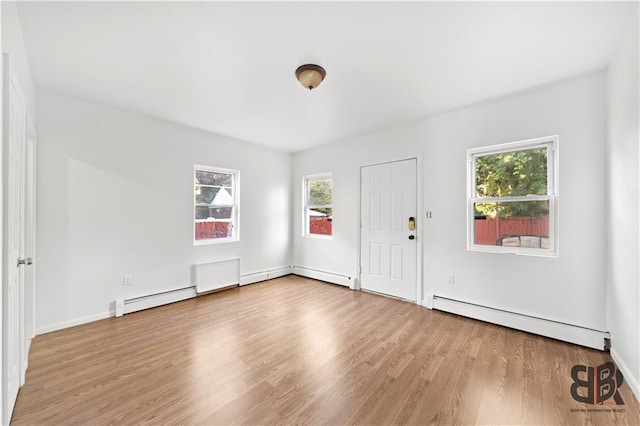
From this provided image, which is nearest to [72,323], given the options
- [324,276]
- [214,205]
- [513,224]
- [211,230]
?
[211,230]

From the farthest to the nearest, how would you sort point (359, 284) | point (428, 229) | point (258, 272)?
point (258, 272), point (359, 284), point (428, 229)

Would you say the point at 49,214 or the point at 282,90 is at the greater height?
the point at 282,90

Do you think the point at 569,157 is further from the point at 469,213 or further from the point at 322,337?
the point at 322,337

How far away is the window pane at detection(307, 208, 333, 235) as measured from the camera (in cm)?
502

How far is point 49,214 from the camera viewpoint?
2854 millimetres

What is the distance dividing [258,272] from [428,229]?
3.03 metres

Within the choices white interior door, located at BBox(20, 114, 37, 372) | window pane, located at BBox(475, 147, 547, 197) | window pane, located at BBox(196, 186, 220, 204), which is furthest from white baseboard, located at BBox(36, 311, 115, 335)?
window pane, located at BBox(475, 147, 547, 197)

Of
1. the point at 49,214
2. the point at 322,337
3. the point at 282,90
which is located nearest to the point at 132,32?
the point at 282,90

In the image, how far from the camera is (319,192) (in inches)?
205

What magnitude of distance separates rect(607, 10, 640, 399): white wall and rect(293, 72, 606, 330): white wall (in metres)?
0.13

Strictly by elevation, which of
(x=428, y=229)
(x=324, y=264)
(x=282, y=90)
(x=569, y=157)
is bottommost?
(x=324, y=264)

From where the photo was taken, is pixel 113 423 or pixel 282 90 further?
pixel 282 90

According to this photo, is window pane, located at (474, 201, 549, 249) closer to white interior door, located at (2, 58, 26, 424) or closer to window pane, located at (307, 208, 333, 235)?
window pane, located at (307, 208, 333, 235)

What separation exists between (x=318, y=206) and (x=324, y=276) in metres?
1.32
